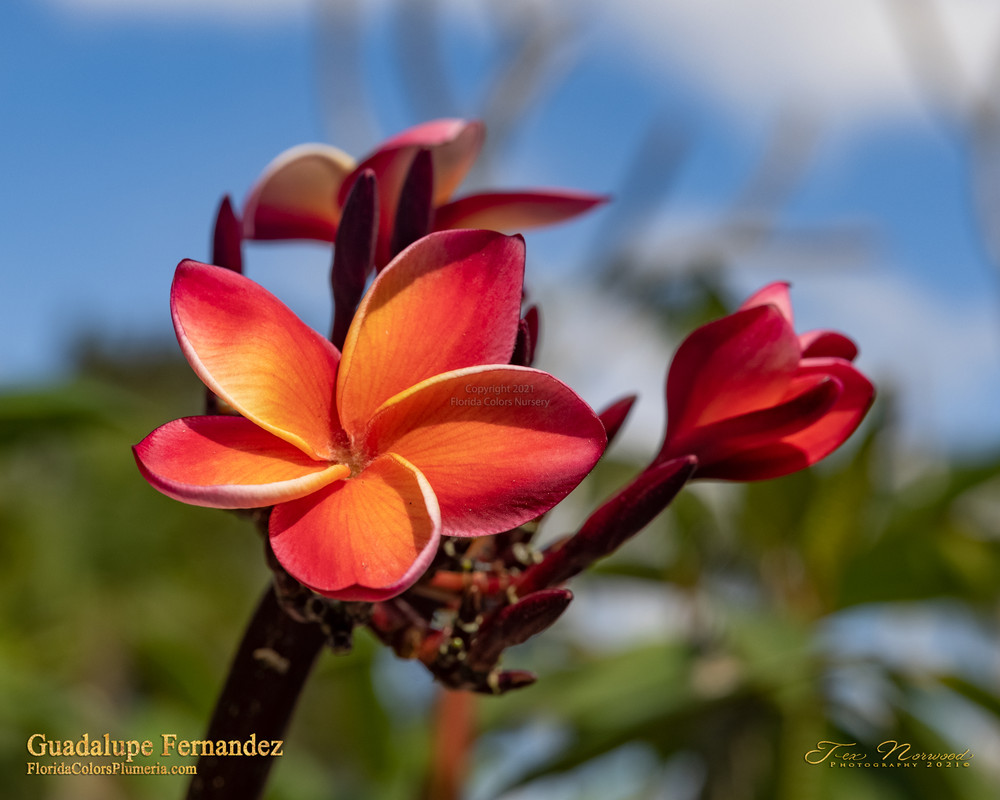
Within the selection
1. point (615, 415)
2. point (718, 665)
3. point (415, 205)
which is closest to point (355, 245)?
point (415, 205)

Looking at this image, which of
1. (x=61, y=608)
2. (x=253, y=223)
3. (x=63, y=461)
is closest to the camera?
(x=253, y=223)

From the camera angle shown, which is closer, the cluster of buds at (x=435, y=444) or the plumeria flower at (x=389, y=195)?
the cluster of buds at (x=435, y=444)

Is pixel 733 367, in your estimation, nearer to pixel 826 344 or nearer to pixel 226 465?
pixel 826 344

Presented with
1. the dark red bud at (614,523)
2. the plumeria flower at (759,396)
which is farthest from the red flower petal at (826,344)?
the dark red bud at (614,523)

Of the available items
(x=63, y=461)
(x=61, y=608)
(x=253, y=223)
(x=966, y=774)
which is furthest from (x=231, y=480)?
(x=63, y=461)

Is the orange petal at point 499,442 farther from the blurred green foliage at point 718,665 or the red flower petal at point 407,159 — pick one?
the blurred green foliage at point 718,665

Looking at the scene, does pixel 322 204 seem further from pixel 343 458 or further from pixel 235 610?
pixel 235 610
